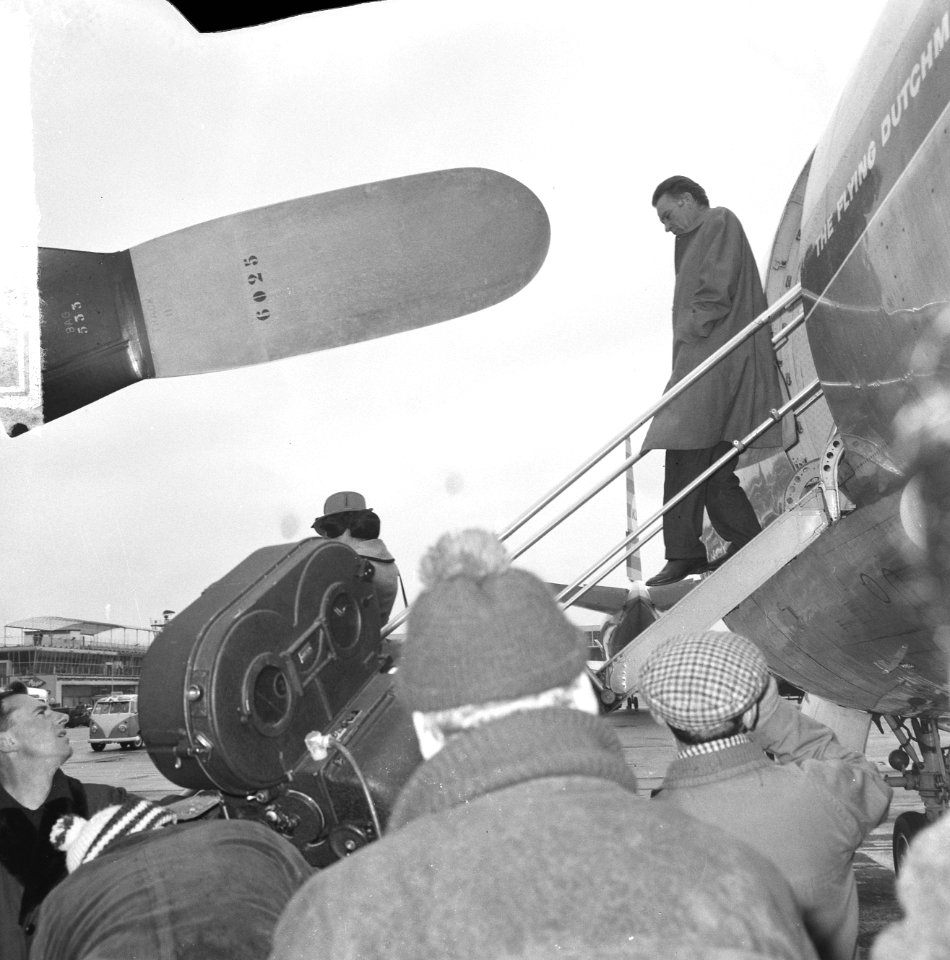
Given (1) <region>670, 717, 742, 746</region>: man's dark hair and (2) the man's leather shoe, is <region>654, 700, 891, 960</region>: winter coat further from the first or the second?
(2) the man's leather shoe

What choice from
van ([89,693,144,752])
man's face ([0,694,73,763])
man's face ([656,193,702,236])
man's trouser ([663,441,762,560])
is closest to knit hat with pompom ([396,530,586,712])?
man's face ([0,694,73,763])

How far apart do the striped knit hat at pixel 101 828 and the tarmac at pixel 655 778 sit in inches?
18.3

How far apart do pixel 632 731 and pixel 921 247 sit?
18501mm

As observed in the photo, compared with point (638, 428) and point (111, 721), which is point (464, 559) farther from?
point (111, 721)

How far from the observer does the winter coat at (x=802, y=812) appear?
181cm

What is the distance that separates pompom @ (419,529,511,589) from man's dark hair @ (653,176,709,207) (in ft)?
11.8

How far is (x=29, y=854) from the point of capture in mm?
2486

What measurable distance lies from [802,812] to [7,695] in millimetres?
2132

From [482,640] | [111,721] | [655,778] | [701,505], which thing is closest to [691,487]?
[701,505]

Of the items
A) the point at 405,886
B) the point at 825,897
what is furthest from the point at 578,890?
the point at 825,897

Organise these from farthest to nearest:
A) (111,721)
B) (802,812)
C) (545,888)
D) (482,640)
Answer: (111,721)
(802,812)
(482,640)
(545,888)

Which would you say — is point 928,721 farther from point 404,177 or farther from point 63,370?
point 63,370

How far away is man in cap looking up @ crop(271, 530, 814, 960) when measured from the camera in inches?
33.6

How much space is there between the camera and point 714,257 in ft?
14.2
